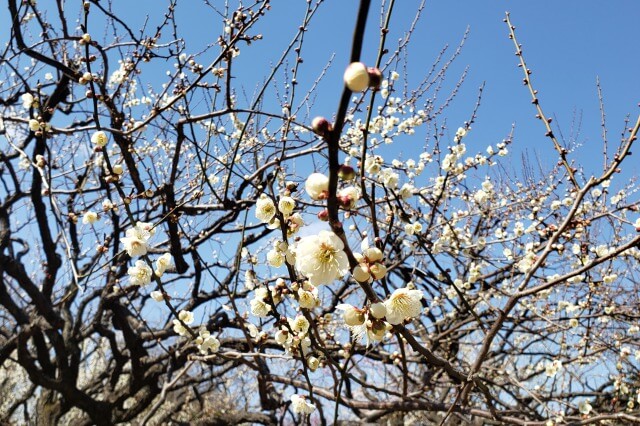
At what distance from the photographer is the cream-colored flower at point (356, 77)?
0.71 metres

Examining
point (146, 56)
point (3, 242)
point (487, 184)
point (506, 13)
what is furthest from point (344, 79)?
point (3, 242)

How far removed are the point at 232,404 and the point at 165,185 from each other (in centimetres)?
920

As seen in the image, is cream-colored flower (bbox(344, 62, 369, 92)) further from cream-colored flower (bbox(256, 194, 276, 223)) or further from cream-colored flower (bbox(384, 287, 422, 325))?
cream-colored flower (bbox(256, 194, 276, 223))

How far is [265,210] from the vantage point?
1.65 m

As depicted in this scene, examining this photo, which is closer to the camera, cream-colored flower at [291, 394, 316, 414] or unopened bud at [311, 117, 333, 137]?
unopened bud at [311, 117, 333, 137]

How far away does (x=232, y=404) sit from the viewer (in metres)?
11.1

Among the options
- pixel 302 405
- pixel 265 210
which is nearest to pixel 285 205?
pixel 265 210

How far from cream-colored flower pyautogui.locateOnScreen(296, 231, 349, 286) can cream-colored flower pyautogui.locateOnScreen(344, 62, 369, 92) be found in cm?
51

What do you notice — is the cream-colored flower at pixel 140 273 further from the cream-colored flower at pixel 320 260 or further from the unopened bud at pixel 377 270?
the unopened bud at pixel 377 270

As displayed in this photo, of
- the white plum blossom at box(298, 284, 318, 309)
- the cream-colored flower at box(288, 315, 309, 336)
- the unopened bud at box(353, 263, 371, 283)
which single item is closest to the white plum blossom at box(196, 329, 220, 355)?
the cream-colored flower at box(288, 315, 309, 336)

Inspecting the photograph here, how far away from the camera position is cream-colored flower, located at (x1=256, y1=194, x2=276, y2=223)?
5.23 feet

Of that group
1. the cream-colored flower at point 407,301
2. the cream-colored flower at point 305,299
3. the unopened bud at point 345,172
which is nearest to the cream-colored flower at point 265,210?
the cream-colored flower at point 305,299

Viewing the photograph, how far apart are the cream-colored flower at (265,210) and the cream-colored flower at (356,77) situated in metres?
0.89

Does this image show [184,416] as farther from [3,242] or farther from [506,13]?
[506,13]
